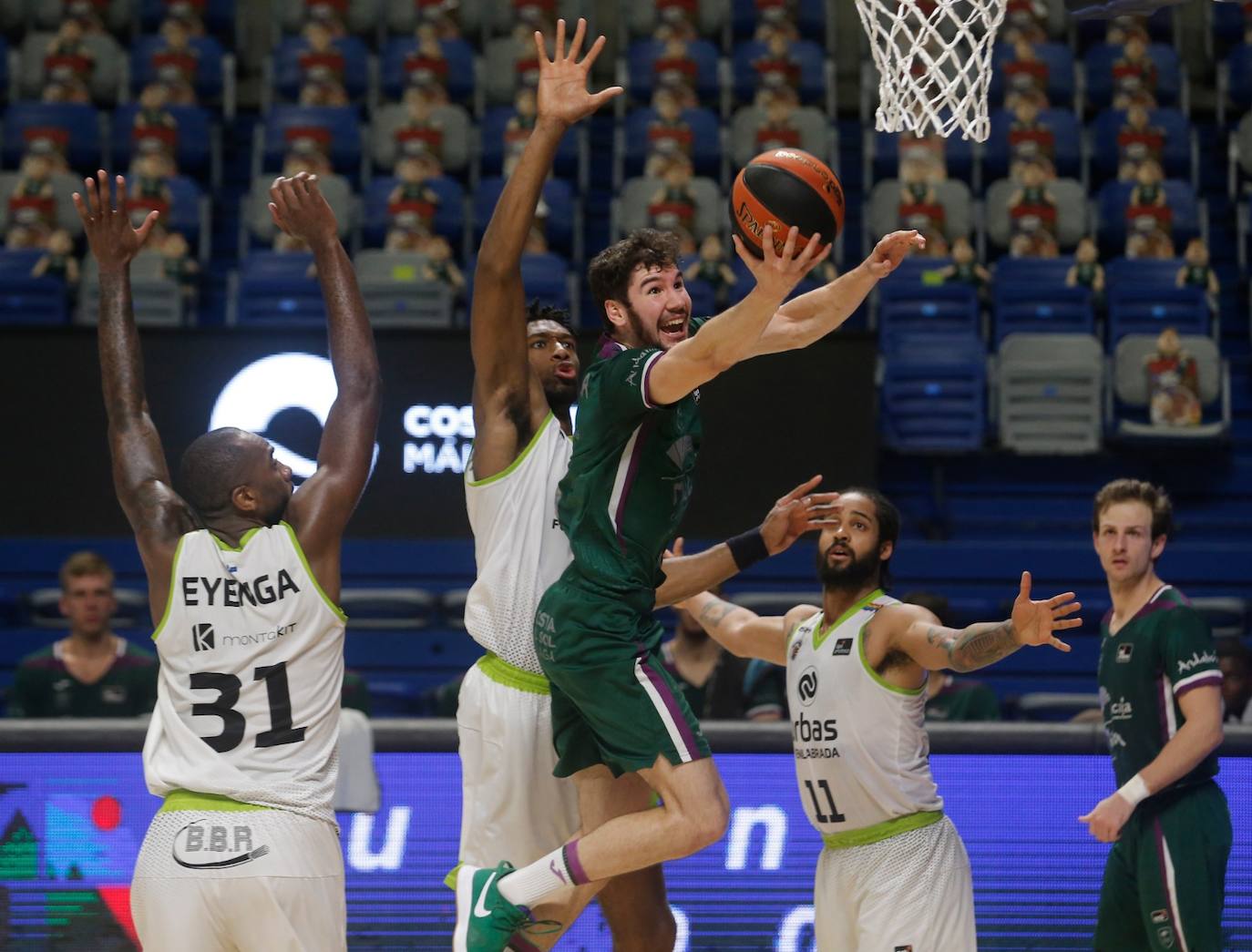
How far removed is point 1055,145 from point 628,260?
1056cm

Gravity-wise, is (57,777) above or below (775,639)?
below

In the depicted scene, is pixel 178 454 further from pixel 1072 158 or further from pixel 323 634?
pixel 1072 158

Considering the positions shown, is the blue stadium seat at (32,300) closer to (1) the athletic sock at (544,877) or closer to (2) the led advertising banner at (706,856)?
(2) the led advertising banner at (706,856)

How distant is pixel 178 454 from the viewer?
1098 centimetres

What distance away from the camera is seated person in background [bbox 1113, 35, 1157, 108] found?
48.1 ft

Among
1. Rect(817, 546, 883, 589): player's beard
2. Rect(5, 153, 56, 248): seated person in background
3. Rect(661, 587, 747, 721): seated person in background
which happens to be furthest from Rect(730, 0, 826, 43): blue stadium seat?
Rect(817, 546, 883, 589): player's beard

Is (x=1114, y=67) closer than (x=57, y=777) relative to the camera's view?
No

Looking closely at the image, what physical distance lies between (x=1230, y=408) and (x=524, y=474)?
9549 millimetres

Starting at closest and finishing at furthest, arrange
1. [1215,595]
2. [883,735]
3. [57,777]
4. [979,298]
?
[883,735] → [57,777] → [1215,595] → [979,298]

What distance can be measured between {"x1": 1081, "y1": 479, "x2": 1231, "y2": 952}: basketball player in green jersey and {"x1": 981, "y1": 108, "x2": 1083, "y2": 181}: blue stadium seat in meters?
9.26

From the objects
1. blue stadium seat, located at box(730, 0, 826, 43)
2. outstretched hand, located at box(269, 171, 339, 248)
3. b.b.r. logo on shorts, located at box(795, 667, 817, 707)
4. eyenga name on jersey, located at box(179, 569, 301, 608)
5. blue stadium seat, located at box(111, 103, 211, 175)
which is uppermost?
blue stadium seat, located at box(730, 0, 826, 43)

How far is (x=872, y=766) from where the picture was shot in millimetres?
5332

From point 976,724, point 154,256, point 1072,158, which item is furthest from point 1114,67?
point 976,724

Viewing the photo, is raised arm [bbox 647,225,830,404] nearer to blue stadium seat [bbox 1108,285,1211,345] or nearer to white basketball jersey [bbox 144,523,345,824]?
white basketball jersey [bbox 144,523,345,824]
